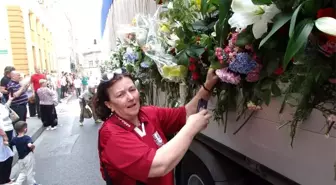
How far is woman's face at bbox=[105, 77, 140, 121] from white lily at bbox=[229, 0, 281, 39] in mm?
965

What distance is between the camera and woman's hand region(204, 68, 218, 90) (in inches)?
74.8

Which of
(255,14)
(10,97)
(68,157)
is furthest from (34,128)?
(255,14)

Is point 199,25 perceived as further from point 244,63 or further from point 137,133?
point 137,133

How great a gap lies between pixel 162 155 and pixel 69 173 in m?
4.03

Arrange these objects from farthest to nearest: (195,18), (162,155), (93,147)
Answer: (93,147) → (195,18) → (162,155)

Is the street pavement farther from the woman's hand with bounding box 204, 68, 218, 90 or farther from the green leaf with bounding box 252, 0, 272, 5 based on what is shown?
the green leaf with bounding box 252, 0, 272, 5

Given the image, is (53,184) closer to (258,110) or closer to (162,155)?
(162,155)

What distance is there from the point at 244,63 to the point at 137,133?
818 mm

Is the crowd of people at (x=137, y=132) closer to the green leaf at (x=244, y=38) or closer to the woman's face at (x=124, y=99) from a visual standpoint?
the woman's face at (x=124, y=99)

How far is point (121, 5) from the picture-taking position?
5.97 m

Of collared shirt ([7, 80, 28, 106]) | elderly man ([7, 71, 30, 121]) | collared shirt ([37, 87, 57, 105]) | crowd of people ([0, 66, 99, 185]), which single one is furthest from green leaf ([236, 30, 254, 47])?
collared shirt ([37, 87, 57, 105])

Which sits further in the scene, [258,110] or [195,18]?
[195,18]

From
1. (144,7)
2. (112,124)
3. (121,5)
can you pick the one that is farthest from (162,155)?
(121,5)

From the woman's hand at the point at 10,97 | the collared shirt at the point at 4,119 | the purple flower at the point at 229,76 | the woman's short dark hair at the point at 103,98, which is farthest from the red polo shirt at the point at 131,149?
the woman's hand at the point at 10,97
